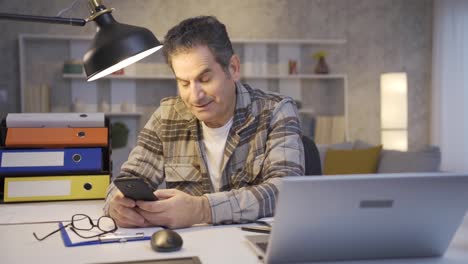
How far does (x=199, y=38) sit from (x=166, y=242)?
79 centimetres

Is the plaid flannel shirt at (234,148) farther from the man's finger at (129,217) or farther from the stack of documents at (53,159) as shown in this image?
the stack of documents at (53,159)

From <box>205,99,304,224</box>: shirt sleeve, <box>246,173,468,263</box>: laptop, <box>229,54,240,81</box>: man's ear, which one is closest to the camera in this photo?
<box>246,173,468,263</box>: laptop

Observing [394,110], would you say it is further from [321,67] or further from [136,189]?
[136,189]

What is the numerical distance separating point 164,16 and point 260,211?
13.6 feet

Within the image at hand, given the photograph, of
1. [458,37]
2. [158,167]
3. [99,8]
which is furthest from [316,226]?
[458,37]

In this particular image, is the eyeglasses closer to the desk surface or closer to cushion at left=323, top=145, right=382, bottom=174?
the desk surface

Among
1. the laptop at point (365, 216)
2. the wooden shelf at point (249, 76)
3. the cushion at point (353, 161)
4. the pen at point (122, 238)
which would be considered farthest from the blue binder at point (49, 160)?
the wooden shelf at point (249, 76)

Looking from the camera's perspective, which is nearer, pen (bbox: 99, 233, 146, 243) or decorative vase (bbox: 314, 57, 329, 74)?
pen (bbox: 99, 233, 146, 243)

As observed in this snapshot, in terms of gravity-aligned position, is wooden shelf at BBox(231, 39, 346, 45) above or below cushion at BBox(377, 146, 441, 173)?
above

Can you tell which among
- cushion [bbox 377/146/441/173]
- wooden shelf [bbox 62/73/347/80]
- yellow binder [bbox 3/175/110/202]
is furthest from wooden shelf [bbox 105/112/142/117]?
yellow binder [bbox 3/175/110/202]

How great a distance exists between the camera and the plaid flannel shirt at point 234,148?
1.71 meters

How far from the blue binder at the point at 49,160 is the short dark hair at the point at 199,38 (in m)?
0.58

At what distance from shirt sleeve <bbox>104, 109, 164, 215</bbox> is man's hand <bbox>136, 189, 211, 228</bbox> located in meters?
0.46

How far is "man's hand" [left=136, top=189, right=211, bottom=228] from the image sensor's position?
1369mm
